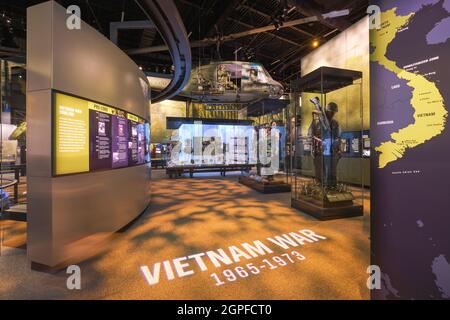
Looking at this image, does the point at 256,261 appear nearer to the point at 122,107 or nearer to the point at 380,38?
the point at 380,38

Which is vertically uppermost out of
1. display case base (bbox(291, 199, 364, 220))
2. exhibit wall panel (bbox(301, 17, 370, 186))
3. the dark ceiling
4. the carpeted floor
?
the dark ceiling

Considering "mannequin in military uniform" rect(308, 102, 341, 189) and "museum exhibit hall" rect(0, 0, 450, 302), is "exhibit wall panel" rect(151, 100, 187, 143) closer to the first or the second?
"museum exhibit hall" rect(0, 0, 450, 302)

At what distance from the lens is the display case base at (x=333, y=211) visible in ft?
13.7

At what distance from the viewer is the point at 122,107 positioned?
3654mm

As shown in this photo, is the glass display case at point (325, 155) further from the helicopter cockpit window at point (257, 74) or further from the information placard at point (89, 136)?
the helicopter cockpit window at point (257, 74)

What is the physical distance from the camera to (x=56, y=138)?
7.86 ft

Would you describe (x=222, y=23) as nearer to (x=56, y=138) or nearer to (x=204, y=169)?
(x=204, y=169)

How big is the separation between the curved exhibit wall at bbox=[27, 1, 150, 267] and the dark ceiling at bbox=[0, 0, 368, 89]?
214 inches

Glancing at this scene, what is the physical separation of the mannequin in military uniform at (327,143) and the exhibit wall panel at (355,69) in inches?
107

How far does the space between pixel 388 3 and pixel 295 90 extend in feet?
13.9

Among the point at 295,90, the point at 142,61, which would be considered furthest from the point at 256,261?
the point at 142,61

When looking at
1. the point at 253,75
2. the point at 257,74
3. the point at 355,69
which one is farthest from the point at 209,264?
the point at 257,74

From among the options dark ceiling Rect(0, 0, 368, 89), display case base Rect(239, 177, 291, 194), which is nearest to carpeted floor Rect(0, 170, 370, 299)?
display case base Rect(239, 177, 291, 194)

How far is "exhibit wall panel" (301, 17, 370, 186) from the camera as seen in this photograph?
7.24 metres
